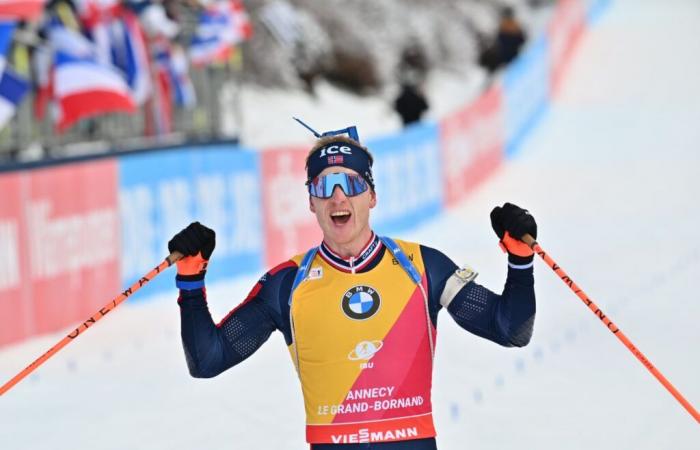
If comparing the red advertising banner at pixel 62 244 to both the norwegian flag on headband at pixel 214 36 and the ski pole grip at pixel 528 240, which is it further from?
the ski pole grip at pixel 528 240

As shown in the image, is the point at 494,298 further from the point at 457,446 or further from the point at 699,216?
the point at 699,216

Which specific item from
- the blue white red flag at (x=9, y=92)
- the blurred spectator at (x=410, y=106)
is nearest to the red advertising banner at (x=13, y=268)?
the blue white red flag at (x=9, y=92)

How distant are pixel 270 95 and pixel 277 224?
12.9m

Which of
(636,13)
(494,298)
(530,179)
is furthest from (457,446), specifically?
(636,13)

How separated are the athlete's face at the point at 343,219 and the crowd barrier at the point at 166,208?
22.1 feet

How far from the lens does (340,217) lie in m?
4.18

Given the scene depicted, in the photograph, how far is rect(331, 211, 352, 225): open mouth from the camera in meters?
4.12

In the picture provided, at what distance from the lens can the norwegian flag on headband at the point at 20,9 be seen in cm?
1188

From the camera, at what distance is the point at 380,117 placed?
29.9 meters

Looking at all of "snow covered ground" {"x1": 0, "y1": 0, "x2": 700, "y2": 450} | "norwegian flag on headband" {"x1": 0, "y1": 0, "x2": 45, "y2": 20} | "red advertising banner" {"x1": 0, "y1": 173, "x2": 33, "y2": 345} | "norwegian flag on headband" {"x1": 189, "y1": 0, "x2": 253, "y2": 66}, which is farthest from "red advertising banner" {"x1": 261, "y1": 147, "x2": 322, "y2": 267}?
"red advertising banner" {"x1": 0, "y1": 173, "x2": 33, "y2": 345}

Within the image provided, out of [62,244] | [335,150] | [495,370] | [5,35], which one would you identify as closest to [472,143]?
[5,35]

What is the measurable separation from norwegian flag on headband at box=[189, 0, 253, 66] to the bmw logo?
13350mm

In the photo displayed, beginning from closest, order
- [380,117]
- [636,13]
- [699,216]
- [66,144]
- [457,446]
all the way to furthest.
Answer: [457,446]
[66,144]
[699,216]
[380,117]
[636,13]

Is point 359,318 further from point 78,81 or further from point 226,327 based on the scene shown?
point 78,81
